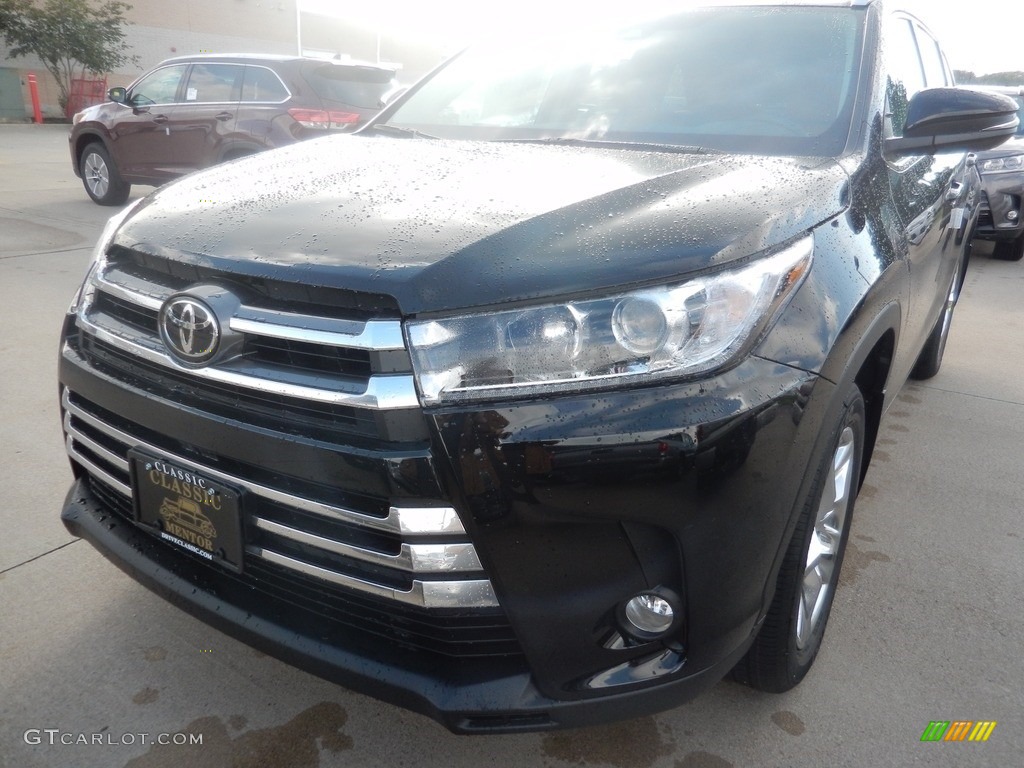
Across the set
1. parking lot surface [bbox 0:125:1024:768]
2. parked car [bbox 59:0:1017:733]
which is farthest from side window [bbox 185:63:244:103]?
parked car [bbox 59:0:1017:733]

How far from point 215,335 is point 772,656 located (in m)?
1.37

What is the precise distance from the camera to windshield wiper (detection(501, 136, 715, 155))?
7.25 feet

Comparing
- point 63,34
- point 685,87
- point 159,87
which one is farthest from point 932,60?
point 63,34

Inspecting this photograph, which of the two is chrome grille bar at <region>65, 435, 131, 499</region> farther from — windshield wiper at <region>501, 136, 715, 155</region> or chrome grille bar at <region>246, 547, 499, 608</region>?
windshield wiper at <region>501, 136, 715, 155</region>

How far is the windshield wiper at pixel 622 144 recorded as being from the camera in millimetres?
2211

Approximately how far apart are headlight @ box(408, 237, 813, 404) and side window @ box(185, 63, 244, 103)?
7.22 m

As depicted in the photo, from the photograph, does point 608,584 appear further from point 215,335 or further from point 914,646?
point 914,646

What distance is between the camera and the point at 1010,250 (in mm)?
8578

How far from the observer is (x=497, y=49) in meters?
3.16

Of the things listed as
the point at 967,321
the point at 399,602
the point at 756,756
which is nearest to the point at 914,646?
the point at 756,756

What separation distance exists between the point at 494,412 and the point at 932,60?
10.5ft

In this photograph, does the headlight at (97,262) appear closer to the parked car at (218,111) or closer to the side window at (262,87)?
the parked car at (218,111)

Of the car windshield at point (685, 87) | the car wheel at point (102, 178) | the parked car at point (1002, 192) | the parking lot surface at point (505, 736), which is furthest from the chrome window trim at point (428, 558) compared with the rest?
the car wheel at point (102, 178)

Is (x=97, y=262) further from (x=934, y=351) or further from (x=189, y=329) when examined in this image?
(x=934, y=351)
